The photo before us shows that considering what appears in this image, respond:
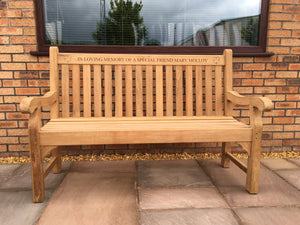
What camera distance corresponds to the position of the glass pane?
2.48m

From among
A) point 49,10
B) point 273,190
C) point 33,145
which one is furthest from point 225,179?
point 49,10

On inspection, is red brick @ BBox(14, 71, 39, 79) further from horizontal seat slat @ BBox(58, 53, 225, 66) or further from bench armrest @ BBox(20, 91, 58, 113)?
bench armrest @ BBox(20, 91, 58, 113)

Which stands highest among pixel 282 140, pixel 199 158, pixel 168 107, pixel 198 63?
pixel 198 63

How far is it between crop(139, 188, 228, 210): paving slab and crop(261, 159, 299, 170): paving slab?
0.90m

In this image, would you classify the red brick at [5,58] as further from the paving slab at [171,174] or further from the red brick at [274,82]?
the red brick at [274,82]

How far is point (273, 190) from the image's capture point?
1825 mm

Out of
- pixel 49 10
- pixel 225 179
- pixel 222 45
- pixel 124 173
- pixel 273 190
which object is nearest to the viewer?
pixel 273 190

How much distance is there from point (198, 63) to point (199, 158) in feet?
3.56

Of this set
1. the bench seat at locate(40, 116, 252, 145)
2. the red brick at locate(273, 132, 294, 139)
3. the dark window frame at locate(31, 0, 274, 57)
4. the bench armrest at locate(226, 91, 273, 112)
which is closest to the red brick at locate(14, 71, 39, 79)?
the dark window frame at locate(31, 0, 274, 57)

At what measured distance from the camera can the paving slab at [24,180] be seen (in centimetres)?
187

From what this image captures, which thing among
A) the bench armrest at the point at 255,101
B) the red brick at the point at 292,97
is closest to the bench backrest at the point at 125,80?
the bench armrest at the point at 255,101

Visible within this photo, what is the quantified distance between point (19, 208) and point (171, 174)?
4.10 ft

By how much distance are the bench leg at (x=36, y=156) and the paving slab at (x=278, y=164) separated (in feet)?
7.04

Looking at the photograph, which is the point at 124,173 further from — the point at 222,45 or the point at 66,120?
the point at 222,45
